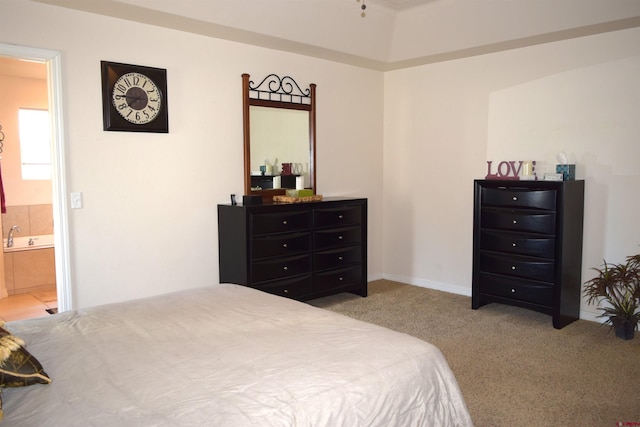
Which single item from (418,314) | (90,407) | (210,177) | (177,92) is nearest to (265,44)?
(177,92)

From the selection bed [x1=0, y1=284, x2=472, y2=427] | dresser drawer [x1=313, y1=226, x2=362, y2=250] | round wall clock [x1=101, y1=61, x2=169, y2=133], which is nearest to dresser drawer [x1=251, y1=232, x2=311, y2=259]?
dresser drawer [x1=313, y1=226, x2=362, y2=250]

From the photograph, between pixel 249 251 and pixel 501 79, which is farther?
pixel 501 79

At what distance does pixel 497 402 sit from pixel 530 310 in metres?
1.93

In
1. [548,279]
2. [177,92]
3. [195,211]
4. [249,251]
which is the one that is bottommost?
[548,279]

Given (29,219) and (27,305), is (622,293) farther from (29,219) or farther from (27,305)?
(29,219)

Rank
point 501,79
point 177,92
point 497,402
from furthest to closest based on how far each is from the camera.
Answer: point 501,79, point 177,92, point 497,402

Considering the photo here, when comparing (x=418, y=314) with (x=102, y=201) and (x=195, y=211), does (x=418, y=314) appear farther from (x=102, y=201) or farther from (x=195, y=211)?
(x=102, y=201)

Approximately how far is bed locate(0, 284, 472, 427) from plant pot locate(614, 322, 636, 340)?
2569 mm

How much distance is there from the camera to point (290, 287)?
429 cm

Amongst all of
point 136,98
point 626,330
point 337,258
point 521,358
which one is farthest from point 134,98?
point 626,330

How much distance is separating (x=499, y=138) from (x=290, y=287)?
248cm

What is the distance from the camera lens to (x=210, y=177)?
4.19 metres

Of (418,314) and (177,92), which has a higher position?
(177,92)

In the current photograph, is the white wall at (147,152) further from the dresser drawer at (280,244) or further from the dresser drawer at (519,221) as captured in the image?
the dresser drawer at (519,221)
